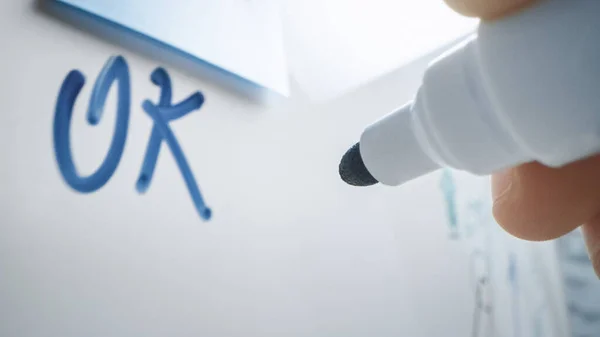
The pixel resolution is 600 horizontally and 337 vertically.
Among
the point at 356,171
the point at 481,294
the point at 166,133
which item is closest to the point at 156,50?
the point at 166,133

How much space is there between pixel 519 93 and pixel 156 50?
247 millimetres

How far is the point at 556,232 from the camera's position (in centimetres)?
18

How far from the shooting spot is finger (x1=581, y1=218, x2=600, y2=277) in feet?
0.61

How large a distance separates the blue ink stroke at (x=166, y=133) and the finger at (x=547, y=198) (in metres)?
0.20

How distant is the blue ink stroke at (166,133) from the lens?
1.00 ft

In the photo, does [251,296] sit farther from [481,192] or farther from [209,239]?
[481,192]

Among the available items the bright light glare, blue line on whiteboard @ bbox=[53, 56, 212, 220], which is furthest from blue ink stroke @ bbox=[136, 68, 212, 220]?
the bright light glare

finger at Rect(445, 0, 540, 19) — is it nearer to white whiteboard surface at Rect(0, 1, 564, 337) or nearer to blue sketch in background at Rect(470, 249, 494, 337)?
white whiteboard surface at Rect(0, 1, 564, 337)

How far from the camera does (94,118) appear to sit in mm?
278

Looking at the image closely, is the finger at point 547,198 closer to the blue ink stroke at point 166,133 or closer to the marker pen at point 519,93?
the marker pen at point 519,93

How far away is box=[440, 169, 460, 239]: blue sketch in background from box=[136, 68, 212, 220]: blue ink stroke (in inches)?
8.9

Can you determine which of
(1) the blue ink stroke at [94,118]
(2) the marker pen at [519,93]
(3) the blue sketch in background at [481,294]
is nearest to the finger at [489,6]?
(2) the marker pen at [519,93]

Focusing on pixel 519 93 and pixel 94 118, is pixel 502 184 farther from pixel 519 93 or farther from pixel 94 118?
pixel 94 118

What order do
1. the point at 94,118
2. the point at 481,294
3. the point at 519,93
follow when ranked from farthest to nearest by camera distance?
the point at 481,294, the point at 94,118, the point at 519,93
